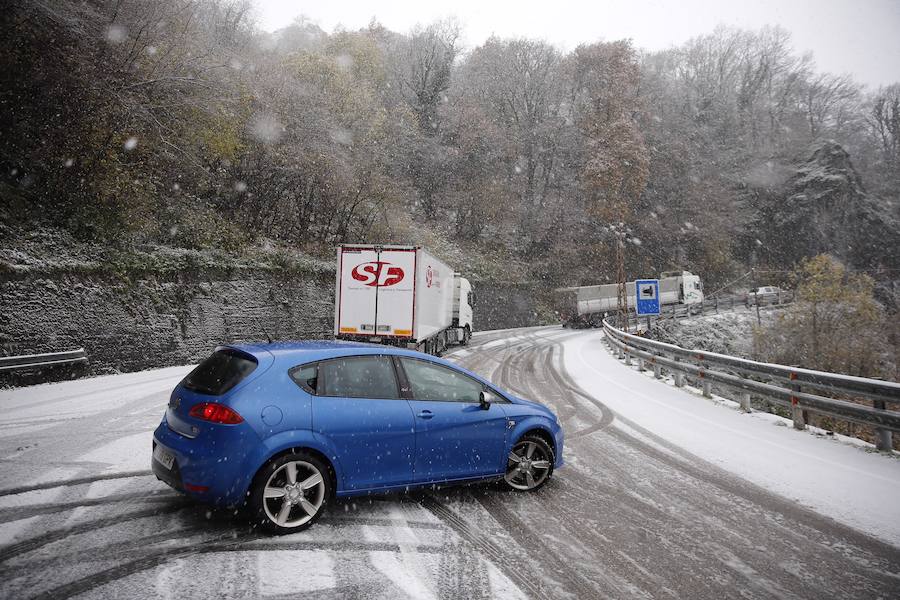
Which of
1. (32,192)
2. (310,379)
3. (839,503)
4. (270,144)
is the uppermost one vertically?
(270,144)

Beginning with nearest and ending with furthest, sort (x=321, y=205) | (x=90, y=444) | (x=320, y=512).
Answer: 1. (x=320, y=512)
2. (x=90, y=444)
3. (x=321, y=205)

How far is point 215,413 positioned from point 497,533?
95.5 inches

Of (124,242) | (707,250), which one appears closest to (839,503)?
(124,242)

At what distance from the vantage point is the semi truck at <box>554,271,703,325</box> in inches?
1425

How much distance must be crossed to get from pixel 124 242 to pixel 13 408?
22.5 feet

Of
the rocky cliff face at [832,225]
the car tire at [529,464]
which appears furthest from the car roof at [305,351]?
the rocky cliff face at [832,225]

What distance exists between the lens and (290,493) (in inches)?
155

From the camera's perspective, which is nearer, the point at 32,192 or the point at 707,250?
the point at 32,192

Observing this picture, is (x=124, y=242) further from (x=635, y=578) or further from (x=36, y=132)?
(x=635, y=578)

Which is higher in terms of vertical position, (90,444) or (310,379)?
(310,379)

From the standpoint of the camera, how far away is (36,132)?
13.2 m

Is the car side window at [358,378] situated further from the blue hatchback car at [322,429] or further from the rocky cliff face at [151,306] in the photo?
the rocky cliff face at [151,306]

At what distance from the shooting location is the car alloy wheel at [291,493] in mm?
3824

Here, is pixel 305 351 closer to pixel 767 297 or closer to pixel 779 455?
pixel 779 455
